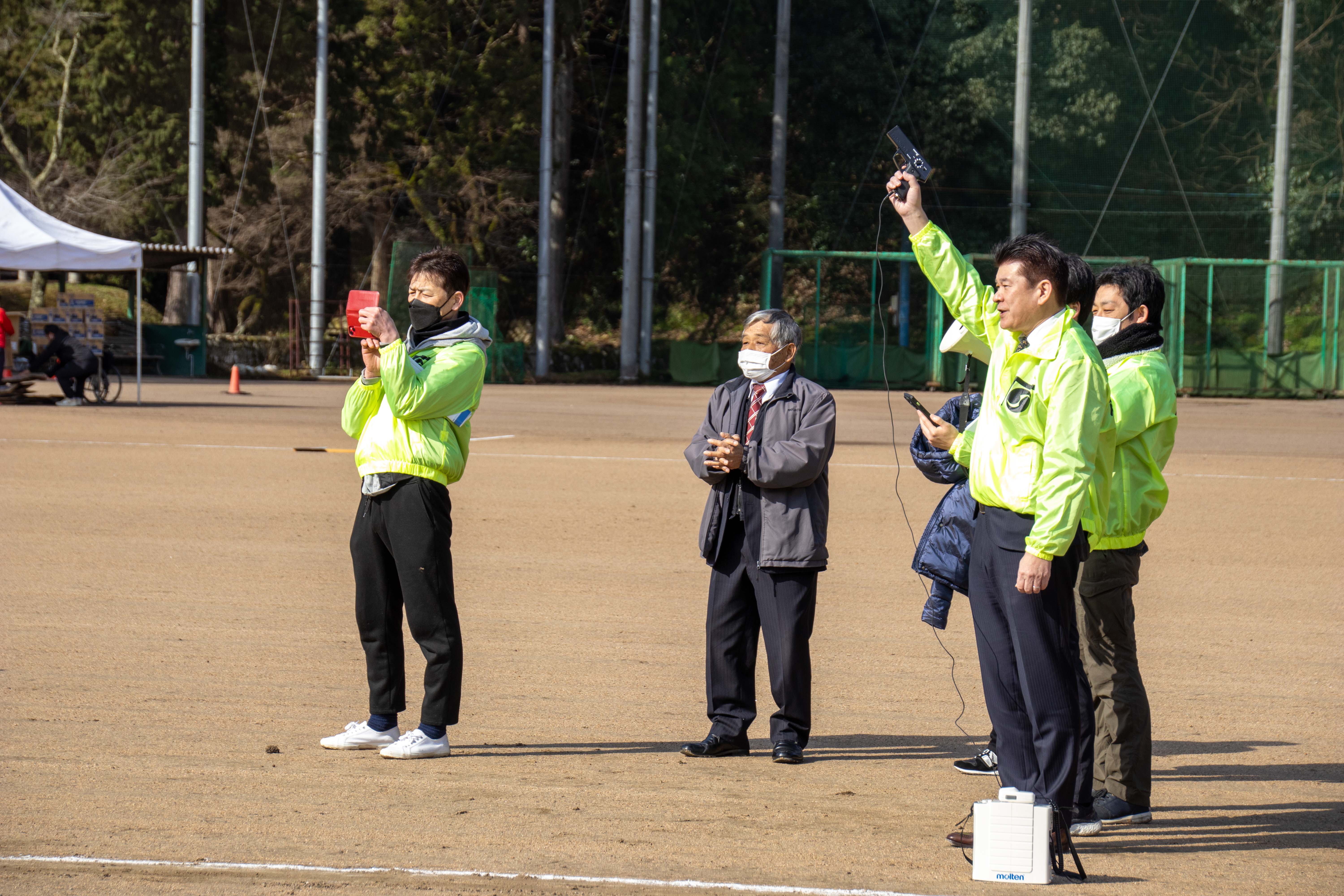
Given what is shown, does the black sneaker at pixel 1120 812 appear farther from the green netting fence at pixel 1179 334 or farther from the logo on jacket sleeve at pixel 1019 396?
the green netting fence at pixel 1179 334

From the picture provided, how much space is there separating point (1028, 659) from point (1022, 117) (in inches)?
1474

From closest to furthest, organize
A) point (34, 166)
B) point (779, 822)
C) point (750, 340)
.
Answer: point (779, 822) < point (750, 340) < point (34, 166)

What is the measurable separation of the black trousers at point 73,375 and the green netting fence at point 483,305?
9390 millimetres

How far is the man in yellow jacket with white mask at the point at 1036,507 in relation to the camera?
13.7 feet

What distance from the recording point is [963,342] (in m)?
5.09

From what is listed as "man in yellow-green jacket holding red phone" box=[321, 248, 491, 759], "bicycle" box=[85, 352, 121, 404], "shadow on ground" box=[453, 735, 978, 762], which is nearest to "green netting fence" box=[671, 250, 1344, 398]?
"bicycle" box=[85, 352, 121, 404]

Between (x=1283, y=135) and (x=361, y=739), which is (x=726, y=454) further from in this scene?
(x=1283, y=135)

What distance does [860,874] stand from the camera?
4.26 meters

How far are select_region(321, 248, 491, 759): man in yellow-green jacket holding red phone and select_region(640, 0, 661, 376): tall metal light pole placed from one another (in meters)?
33.6

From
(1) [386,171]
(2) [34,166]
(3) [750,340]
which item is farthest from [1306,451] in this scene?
(2) [34,166]

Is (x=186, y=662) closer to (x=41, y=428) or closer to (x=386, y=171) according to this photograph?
(x=41, y=428)

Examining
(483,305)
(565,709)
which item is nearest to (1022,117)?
(483,305)

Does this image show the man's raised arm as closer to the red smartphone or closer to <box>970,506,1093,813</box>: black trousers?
<box>970,506,1093,813</box>: black trousers

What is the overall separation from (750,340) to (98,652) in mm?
3550
